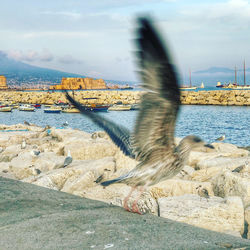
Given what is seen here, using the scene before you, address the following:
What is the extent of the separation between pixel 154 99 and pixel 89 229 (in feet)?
4.61

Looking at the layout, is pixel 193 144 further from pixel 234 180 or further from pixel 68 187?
pixel 68 187

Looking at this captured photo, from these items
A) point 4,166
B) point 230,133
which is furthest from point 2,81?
point 4,166

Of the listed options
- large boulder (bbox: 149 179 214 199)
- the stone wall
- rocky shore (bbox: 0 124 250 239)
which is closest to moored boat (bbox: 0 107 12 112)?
the stone wall

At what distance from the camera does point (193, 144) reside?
3572 mm

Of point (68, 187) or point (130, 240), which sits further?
point (68, 187)

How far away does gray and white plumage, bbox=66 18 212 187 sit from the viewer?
2.46 metres

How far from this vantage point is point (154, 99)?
2766 millimetres

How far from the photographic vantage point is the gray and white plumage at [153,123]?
8.09ft

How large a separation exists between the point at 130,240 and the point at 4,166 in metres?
6.02

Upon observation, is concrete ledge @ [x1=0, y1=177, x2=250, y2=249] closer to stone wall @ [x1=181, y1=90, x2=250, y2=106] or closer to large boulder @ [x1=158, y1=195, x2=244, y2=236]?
large boulder @ [x1=158, y1=195, x2=244, y2=236]

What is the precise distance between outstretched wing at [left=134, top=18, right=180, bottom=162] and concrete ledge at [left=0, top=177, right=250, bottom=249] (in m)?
0.69

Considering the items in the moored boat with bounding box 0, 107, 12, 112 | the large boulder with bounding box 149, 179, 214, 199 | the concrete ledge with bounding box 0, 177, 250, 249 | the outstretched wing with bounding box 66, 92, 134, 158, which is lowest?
the large boulder with bounding box 149, 179, 214, 199

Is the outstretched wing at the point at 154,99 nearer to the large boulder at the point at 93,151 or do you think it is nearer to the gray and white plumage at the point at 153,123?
the gray and white plumage at the point at 153,123

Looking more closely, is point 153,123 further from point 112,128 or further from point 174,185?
point 174,185
